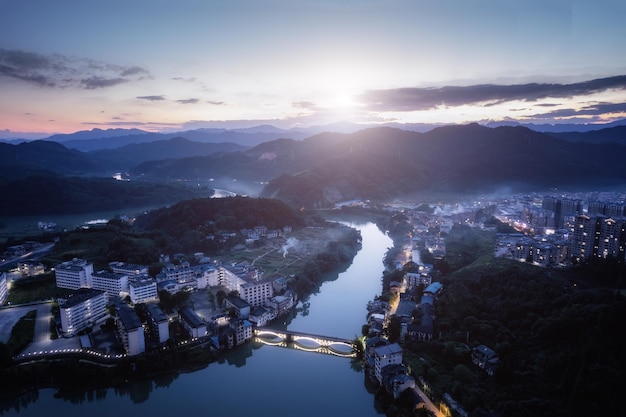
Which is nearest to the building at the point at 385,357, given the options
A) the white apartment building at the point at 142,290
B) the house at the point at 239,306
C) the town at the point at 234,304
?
the town at the point at 234,304

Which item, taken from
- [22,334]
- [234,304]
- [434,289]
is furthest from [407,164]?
[22,334]

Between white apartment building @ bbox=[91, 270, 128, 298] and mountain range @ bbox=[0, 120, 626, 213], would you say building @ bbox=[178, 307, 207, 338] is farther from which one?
mountain range @ bbox=[0, 120, 626, 213]

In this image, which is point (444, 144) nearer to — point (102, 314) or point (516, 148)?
point (516, 148)

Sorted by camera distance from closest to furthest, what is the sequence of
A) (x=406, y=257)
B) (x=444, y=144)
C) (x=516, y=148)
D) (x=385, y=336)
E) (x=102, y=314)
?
(x=385, y=336)
(x=102, y=314)
(x=406, y=257)
(x=516, y=148)
(x=444, y=144)

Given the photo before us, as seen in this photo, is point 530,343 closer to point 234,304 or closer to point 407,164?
point 234,304

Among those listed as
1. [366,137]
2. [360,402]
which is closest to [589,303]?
[360,402]

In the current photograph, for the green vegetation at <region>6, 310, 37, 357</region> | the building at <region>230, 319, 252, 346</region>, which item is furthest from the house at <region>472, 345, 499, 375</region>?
the green vegetation at <region>6, 310, 37, 357</region>
